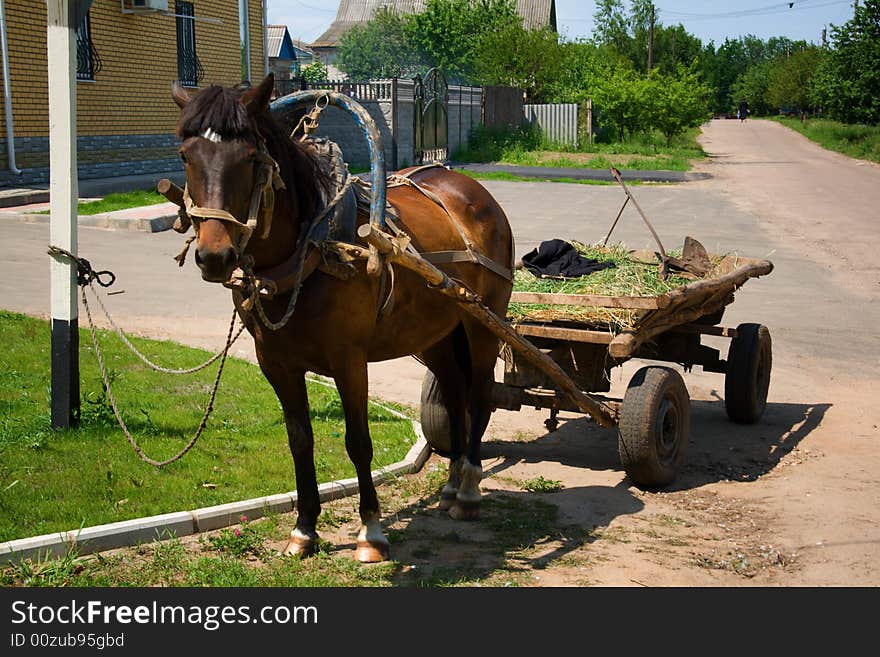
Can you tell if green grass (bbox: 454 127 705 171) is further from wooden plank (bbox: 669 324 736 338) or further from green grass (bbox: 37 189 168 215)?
wooden plank (bbox: 669 324 736 338)

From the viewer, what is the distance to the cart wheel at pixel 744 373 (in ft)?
25.5

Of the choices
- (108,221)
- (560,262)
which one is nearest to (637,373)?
(560,262)

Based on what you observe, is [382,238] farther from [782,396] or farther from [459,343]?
[782,396]

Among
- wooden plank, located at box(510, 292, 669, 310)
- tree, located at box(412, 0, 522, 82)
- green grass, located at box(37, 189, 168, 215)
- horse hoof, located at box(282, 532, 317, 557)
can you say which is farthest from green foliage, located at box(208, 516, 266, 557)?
tree, located at box(412, 0, 522, 82)

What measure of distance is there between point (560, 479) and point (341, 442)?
1.64 m

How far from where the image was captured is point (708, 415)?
8414 mm

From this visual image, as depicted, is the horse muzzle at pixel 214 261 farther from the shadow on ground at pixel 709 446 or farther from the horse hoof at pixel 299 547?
the shadow on ground at pixel 709 446

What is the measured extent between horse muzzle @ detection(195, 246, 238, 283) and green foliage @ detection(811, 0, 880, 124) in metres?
48.5

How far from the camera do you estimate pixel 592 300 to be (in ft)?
21.8

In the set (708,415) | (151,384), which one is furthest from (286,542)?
(708,415)

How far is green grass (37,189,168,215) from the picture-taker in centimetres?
1805

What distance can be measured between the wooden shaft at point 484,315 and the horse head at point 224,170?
0.57 meters

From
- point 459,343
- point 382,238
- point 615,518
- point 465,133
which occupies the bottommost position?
point 615,518

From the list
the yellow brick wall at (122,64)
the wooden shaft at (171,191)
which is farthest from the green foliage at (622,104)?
the wooden shaft at (171,191)
